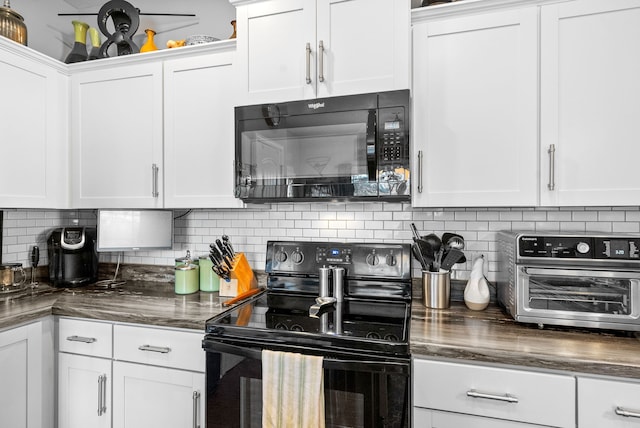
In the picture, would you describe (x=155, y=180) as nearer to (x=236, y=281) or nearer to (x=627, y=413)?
(x=236, y=281)

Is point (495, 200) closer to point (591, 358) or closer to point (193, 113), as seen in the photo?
point (591, 358)

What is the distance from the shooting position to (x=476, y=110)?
1544mm

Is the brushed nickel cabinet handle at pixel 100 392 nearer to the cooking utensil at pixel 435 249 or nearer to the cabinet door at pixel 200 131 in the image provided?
the cabinet door at pixel 200 131

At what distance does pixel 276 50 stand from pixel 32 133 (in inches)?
53.9

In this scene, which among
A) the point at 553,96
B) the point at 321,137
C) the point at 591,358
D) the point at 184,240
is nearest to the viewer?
the point at 591,358

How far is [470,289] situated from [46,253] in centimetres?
249

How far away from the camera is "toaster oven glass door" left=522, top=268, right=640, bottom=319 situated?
132 cm

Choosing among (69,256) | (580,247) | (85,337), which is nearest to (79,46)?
(69,256)

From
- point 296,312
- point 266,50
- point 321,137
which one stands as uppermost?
point 266,50

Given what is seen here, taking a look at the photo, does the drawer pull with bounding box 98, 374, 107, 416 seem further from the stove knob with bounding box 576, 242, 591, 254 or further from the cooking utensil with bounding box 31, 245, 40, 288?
the stove knob with bounding box 576, 242, 591, 254

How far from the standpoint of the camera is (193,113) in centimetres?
192

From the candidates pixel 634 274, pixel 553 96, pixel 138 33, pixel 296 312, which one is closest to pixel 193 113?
pixel 138 33

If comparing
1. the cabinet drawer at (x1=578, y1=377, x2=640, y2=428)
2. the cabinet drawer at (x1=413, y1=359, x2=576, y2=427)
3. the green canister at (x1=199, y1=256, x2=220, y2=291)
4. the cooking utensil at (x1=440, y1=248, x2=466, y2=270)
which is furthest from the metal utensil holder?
the green canister at (x1=199, y1=256, x2=220, y2=291)

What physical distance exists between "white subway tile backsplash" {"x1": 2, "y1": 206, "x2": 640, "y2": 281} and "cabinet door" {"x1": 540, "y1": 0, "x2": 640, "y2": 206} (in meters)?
0.32
